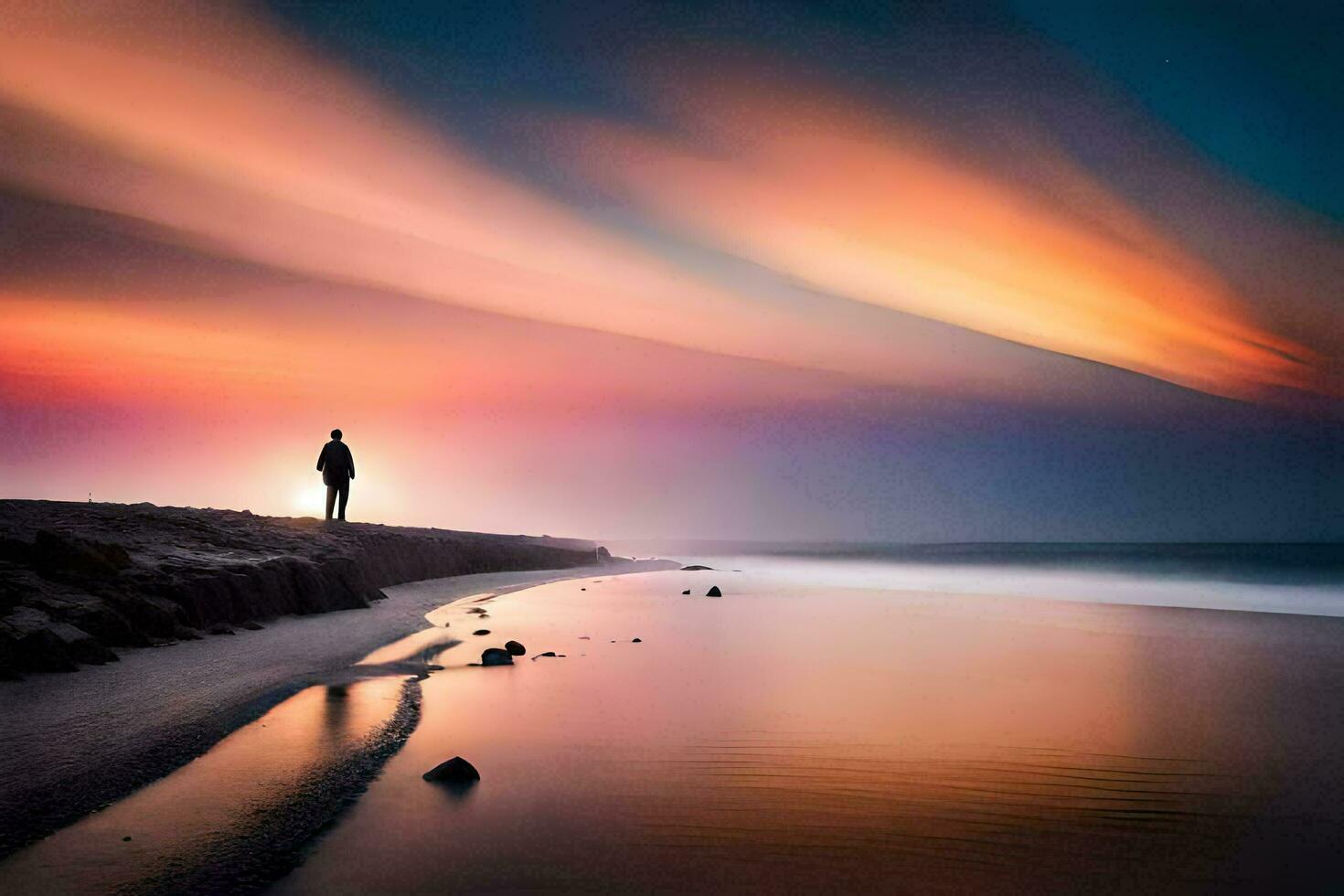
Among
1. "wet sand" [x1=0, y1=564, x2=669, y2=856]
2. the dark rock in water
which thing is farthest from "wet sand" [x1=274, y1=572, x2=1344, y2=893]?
"wet sand" [x1=0, y1=564, x2=669, y2=856]

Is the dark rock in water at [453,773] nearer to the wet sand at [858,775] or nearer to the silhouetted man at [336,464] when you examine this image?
the wet sand at [858,775]

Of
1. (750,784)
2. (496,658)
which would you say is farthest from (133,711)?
(750,784)

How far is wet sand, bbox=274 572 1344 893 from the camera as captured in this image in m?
3.99

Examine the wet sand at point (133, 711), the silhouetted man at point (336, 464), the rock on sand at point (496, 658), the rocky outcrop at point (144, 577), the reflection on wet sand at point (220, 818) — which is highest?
the silhouetted man at point (336, 464)

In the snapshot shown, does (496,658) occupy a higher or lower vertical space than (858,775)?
higher

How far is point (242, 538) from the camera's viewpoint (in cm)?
1492

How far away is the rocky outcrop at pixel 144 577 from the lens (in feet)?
26.2

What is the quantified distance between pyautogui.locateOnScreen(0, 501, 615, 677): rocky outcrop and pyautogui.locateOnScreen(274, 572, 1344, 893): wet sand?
3.29 metres

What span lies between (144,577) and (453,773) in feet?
23.7

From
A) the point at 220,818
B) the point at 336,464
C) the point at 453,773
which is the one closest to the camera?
the point at 220,818

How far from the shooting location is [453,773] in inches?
207

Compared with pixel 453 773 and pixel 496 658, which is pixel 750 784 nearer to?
pixel 453 773

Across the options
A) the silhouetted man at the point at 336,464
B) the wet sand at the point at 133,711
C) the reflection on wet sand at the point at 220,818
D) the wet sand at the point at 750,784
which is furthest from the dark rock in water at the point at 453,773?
the silhouetted man at the point at 336,464

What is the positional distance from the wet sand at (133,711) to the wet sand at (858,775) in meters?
1.29
